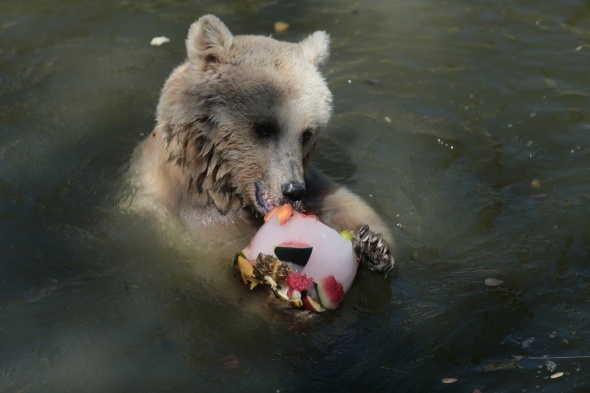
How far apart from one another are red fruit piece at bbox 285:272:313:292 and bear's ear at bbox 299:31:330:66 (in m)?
1.58

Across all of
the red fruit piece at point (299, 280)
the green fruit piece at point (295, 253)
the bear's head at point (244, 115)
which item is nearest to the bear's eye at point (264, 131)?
the bear's head at point (244, 115)

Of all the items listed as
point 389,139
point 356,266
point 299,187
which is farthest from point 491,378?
point 389,139

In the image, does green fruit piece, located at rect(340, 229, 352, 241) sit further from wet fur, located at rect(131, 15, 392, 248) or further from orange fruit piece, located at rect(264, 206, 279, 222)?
orange fruit piece, located at rect(264, 206, 279, 222)

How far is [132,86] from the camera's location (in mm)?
8328

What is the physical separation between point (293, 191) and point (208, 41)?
3.71 feet

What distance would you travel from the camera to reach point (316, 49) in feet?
19.4

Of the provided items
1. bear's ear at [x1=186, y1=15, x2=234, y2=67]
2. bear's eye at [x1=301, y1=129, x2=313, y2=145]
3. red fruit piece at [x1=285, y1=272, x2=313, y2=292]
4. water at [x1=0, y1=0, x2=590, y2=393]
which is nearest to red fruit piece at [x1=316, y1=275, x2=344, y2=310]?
red fruit piece at [x1=285, y1=272, x2=313, y2=292]

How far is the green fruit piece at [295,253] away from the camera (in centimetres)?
498

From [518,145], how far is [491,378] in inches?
123

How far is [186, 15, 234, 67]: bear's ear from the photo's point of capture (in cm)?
551

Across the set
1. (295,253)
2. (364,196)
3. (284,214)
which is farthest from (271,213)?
(364,196)

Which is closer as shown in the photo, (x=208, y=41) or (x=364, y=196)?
(x=208, y=41)

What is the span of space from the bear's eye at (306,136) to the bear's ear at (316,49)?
54 centimetres

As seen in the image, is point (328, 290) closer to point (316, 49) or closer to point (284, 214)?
point (284, 214)
